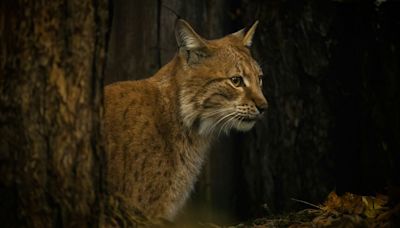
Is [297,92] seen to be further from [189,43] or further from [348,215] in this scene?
[348,215]

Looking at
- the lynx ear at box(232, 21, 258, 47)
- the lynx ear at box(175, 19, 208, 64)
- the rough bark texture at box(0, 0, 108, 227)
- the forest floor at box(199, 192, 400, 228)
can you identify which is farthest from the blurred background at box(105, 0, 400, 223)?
the rough bark texture at box(0, 0, 108, 227)

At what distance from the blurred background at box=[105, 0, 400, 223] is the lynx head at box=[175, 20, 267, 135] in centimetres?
54

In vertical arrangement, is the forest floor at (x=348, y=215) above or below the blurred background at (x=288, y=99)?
below

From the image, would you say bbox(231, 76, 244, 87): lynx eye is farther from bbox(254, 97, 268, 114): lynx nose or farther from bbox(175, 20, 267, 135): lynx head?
bbox(254, 97, 268, 114): lynx nose

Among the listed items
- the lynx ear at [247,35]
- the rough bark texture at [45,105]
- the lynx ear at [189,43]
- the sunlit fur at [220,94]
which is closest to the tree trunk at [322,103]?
the lynx ear at [247,35]

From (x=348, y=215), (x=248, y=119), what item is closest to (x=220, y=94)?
(x=248, y=119)

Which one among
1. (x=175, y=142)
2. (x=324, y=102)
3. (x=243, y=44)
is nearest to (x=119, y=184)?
(x=175, y=142)

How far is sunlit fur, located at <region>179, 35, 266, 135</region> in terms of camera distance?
5.34 meters

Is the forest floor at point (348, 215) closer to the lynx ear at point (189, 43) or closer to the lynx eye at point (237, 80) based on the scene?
the lynx eye at point (237, 80)

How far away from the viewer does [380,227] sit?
4105 mm

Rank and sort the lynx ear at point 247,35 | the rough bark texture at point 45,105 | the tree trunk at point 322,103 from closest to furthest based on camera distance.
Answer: the rough bark texture at point 45,105
the tree trunk at point 322,103
the lynx ear at point 247,35

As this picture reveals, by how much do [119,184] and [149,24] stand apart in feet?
5.82

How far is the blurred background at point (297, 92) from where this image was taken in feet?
17.8

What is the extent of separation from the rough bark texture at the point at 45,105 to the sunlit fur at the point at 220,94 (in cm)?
185
